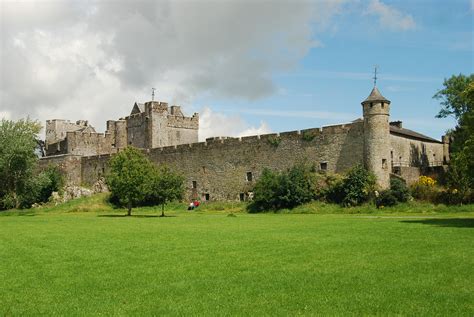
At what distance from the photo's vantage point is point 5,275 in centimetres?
1134

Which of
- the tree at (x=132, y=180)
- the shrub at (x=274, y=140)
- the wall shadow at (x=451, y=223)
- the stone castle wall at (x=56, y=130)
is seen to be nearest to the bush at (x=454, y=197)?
the wall shadow at (x=451, y=223)

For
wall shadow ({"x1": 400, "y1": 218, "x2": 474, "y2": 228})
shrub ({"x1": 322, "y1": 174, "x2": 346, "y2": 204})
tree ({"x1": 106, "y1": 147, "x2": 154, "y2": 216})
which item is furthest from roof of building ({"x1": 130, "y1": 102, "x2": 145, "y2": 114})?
wall shadow ({"x1": 400, "y1": 218, "x2": 474, "y2": 228})

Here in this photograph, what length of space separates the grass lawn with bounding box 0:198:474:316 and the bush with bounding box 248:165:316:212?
2137 cm

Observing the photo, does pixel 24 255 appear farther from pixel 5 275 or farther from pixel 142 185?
pixel 142 185

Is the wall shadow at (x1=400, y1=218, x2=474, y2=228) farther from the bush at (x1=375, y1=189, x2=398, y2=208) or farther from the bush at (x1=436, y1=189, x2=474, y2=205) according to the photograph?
the bush at (x1=375, y1=189, x2=398, y2=208)

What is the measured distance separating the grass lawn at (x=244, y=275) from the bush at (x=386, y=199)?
18.8m

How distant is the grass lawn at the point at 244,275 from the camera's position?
8.56 m

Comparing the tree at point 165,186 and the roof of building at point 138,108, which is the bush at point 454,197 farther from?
the roof of building at point 138,108

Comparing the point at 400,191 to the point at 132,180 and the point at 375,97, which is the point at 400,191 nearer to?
the point at 375,97

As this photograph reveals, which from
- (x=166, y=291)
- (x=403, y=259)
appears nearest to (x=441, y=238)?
(x=403, y=259)

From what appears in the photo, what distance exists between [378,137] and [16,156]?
26208mm

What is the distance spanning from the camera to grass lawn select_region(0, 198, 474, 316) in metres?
8.56

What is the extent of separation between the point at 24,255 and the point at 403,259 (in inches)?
350

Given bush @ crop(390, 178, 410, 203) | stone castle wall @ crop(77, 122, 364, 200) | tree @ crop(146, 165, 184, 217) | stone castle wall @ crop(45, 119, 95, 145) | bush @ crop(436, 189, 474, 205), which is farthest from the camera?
stone castle wall @ crop(45, 119, 95, 145)
